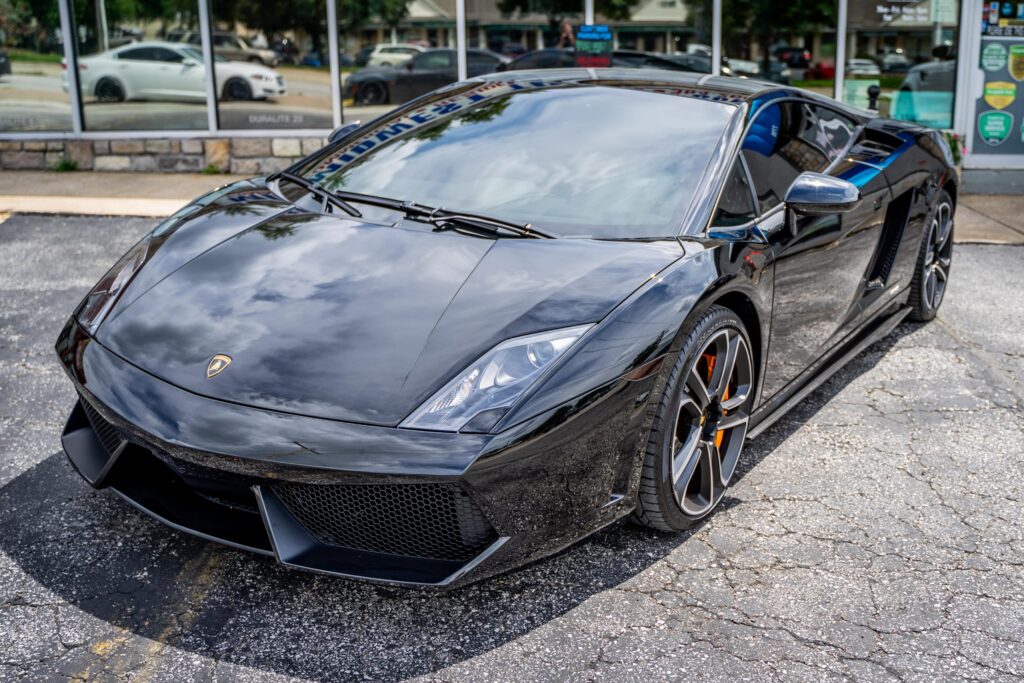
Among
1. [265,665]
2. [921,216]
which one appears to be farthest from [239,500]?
[921,216]

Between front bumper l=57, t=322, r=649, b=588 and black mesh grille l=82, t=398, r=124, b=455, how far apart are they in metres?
0.12

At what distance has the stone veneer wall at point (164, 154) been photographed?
992cm

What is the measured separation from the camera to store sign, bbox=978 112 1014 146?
9.80 metres

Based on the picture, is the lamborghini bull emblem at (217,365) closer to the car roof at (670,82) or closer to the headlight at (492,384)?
the headlight at (492,384)

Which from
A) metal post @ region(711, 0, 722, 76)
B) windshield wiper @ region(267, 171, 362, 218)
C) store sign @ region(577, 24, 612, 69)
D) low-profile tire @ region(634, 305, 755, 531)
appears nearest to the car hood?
windshield wiper @ region(267, 171, 362, 218)

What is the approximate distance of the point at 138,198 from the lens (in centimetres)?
859

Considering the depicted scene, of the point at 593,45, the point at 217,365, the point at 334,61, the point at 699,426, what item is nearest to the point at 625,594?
the point at 699,426

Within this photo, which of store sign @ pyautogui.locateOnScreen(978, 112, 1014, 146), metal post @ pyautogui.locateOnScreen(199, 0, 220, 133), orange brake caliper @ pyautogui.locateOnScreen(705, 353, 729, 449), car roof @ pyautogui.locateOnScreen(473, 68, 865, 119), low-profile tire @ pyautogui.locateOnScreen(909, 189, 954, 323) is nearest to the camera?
orange brake caliper @ pyautogui.locateOnScreen(705, 353, 729, 449)

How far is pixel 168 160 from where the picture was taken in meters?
9.97

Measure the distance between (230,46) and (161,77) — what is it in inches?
27.8

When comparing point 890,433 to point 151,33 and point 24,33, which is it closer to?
point 151,33

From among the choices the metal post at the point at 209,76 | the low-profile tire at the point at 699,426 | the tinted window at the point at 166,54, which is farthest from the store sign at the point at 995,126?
the low-profile tire at the point at 699,426

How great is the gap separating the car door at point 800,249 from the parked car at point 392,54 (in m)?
6.01

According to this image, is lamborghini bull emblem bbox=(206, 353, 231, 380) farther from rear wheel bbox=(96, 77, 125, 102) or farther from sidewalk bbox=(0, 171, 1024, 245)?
rear wheel bbox=(96, 77, 125, 102)
